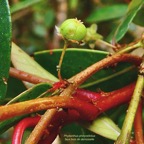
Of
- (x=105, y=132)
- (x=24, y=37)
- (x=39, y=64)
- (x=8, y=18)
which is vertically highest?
(x=24, y=37)

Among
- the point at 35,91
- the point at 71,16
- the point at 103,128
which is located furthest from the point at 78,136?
the point at 71,16

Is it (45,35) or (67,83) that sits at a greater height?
(45,35)

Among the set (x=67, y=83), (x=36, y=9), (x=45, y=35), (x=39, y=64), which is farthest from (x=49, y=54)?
(x=45, y=35)

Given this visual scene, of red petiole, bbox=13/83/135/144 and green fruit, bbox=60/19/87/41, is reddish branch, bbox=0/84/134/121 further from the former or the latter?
green fruit, bbox=60/19/87/41

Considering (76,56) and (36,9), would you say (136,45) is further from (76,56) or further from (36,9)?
(36,9)

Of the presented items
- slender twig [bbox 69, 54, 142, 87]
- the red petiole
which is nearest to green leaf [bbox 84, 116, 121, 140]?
the red petiole

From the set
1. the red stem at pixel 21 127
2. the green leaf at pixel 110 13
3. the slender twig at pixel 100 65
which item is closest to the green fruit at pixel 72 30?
the slender twig at pixel 100 65
